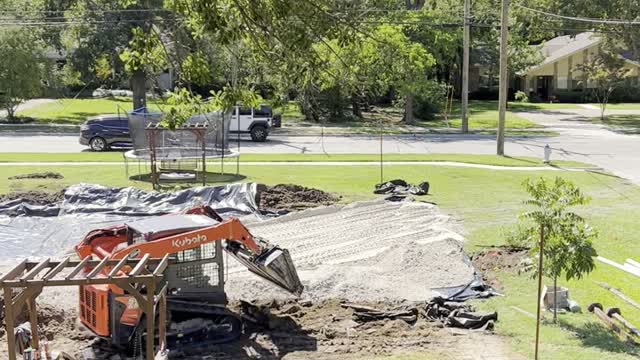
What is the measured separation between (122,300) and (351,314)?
3976 millimetres

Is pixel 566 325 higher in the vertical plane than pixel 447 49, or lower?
lower

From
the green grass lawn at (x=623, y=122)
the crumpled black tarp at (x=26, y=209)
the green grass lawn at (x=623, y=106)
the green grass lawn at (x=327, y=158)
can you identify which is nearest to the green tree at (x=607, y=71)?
the green grass lawn at (x=623, y=122)

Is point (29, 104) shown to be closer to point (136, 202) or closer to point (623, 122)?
point (623, 122)

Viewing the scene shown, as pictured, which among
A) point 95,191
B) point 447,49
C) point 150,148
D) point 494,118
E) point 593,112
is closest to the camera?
point 95,191

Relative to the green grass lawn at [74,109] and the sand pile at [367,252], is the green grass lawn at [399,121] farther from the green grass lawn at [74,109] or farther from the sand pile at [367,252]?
the sand pile at [367,252]

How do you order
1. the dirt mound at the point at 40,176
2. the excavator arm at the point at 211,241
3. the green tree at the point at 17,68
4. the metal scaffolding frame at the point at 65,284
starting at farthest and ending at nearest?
the green tree at the point at 17,68, the dirt mound at the point at 40,176, the excavator arm at the point at 211,241, the metal scaffolding frame at the point at 65,284

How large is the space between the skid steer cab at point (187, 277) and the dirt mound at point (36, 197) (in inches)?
436

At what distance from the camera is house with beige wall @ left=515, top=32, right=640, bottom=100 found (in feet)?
242

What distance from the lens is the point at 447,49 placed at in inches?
2143

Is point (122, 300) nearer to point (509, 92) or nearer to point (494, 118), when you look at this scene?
point (494, 118)

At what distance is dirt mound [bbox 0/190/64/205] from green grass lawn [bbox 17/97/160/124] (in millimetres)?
28427

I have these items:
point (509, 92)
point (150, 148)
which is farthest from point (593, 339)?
point (509, 92)

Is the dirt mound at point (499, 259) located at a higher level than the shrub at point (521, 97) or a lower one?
lower

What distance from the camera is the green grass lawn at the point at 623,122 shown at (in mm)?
50625
